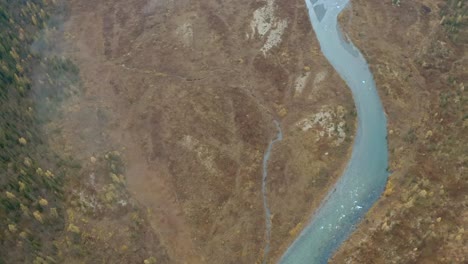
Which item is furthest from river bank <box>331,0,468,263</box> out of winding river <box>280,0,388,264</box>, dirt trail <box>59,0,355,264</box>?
dirt trail <box>59,0,355,264</box>

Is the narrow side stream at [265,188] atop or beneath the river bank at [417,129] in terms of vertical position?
atop

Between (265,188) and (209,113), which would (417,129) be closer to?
(265,188)

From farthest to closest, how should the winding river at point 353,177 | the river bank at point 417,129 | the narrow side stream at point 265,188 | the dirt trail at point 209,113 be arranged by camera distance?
the dirt trail at point 209,113 < the narrow side stream at point 265,188 < the winding river at point 353,177 < the river bank at point 417,129

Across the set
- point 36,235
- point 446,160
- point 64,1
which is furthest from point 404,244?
point 64,1

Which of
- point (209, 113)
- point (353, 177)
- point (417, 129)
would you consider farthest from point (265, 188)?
point (417, 129)

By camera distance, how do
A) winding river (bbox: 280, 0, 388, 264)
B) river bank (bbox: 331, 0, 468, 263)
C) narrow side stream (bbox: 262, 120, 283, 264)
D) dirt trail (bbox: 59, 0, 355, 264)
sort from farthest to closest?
1. dirt trail (bbox: 59, 0, 355, 264)
2. narrow side stream (bbox: 262, 120, 283, 264)
3. winding river (bbox: 280, 0, 388, 264)
4. river bank (bbox: 331, 0, 468, 263)

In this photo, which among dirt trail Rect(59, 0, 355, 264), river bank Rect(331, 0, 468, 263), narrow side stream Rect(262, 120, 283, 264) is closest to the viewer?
river bank Rect(331, 0, 468, 263)

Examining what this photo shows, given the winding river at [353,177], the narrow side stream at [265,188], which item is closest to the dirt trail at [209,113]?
the narrow side stream at [265,188]

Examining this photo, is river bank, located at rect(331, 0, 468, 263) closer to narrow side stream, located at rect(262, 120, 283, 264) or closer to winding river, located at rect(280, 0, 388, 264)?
winding river, located at rect(280, 0, 388, 264)

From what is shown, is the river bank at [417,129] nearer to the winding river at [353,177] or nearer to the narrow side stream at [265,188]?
the winding river at [353,177]
